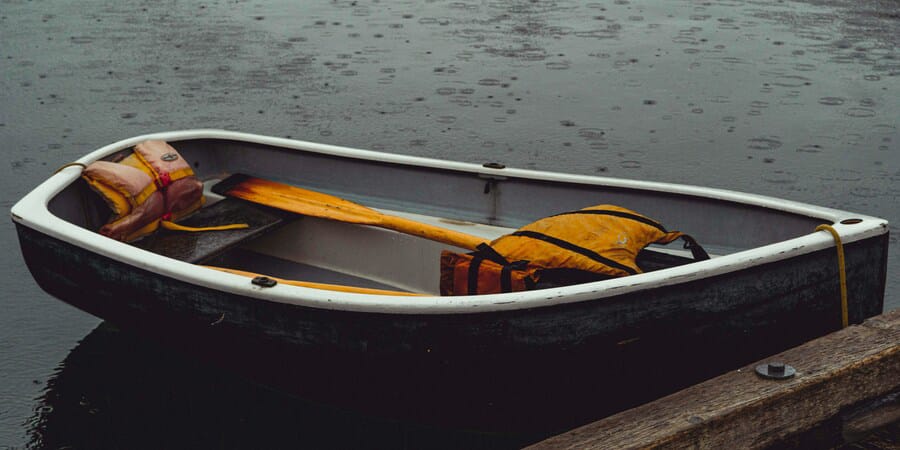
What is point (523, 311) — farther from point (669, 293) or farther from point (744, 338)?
point (744, 338)

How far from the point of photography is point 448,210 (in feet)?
18.1

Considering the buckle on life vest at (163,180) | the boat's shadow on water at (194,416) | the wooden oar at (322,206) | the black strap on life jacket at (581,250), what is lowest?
the boat's shadow on water at (194,416)

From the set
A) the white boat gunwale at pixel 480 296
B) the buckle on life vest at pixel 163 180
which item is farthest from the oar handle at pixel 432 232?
the buckle on life vest at pixel 163 180

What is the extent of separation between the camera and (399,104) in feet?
31.5

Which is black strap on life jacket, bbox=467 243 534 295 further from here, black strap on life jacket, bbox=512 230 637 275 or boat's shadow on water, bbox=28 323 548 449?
boat's shadow on water, bbox=28 323 548 449

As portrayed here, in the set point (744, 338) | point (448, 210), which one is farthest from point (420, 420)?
point (448, 210)

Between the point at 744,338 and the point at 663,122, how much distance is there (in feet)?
17.3

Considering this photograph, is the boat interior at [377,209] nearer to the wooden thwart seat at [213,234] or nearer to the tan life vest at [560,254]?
the wooden thwart seat at [213,234]

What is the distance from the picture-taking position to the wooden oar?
5.07 meters

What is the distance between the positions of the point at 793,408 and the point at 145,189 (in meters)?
3.50

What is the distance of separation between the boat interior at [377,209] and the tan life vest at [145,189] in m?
0.09

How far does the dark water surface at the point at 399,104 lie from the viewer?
15.7 ft

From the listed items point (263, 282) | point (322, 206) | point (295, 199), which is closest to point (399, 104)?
point (295, 199)

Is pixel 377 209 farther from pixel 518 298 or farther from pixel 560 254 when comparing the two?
pixel 518 298
